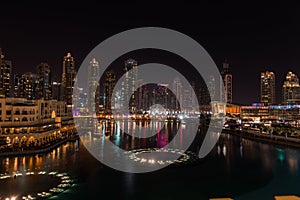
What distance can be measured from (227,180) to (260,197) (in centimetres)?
187

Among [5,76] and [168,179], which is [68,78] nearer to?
[5,76]

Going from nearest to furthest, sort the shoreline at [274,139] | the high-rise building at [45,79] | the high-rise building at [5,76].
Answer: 1. the shoreline at [274,139]
2. the high-rise building at [5,76]
3. the high-rise building at [45,79]

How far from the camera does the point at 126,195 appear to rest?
8.03 meters

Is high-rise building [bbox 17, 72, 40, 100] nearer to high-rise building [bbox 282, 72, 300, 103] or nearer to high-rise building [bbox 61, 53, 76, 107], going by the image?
high-rise building [bbox 61, 53, 76, 107]

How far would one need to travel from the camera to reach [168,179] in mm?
9586

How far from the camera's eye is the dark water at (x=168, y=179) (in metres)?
8.08

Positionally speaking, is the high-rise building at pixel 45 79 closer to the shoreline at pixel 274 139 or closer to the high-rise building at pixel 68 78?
the high-rise building at pixel 68 78

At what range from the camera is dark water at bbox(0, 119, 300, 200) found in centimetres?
808

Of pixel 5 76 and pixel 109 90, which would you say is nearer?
pixel 5 76

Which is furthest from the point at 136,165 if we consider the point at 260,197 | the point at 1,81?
the point at 1,81

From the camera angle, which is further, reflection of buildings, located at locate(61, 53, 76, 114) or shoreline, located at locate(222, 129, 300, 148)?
reflection of buildings, located at locate(61, 53, 76, 114)

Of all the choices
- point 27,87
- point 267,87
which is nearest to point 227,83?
point 267,87

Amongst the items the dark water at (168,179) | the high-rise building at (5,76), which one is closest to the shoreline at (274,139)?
the dark water at (168,179)

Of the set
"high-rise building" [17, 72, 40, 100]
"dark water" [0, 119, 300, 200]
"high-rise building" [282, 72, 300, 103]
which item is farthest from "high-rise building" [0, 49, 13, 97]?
"high-rise building" [282, 72, 300, 103]
